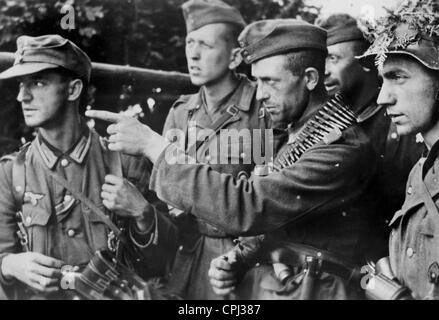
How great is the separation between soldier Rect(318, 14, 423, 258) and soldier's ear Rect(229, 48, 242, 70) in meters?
0.64

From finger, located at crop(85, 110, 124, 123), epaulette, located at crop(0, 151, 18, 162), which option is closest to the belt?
finger, located at crop(85, 110, 124, 123)

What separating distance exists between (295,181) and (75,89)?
1.80 meters

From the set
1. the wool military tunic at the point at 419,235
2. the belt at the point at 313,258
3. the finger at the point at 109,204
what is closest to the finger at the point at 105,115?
the finger at the point at 109,204

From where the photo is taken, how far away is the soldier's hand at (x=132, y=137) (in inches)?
249

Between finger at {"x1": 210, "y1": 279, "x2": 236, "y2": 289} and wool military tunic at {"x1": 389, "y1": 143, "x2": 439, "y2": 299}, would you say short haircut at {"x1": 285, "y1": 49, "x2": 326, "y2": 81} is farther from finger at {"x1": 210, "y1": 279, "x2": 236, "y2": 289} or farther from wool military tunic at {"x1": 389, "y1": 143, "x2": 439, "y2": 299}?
finger at {"x1": 210, "y1": 279, "x2": 236, "y2": 289}

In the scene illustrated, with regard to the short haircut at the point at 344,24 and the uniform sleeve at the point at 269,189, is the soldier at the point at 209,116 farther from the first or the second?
the short haircut at the point at 344,24

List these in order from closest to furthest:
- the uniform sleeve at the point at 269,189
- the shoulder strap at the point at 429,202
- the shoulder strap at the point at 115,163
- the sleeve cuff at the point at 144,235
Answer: the shoulder strap at the point at 429,202 < the uniform sleeve at the point at 269,189 < the sleeve cuff at the point at 144,235 < the shoulder strap at the point at 115,163

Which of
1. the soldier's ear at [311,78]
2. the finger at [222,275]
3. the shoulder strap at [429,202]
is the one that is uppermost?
the soldier's ear at [311,78]

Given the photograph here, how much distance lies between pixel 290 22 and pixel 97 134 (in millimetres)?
1647

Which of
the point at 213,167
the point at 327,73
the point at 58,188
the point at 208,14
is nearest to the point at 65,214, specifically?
the point at 58,188

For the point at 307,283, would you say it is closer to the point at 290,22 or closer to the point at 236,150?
the point at 236,150
